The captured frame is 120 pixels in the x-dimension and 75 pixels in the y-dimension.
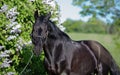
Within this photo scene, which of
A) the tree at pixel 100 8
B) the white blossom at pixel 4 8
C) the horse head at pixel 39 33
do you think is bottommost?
the tree at pixel 100 8

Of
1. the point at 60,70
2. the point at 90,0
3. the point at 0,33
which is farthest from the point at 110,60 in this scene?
the point at 90,0

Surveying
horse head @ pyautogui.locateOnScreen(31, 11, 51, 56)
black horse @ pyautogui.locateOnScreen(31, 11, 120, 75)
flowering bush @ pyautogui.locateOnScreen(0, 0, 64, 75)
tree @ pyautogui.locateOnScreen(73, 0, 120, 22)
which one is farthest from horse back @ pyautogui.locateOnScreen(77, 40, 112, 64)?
tree @ pyautogui.locateOnScreen(73, 0, 120, 22)

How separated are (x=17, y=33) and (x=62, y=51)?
3.42 ft

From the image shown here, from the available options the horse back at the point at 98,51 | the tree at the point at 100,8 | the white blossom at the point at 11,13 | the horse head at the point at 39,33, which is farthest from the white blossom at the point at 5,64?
the tree at the point at 100,8

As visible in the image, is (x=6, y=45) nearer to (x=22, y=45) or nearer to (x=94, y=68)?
(x=22, y=45)

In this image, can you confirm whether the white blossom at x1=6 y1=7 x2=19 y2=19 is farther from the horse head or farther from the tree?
the tree

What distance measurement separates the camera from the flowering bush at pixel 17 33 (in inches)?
279

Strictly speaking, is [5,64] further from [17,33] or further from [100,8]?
[100,8]

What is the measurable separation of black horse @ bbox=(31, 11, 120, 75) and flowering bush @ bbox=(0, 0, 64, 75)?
0.75 metres

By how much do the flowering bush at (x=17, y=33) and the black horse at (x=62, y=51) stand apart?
0.75m

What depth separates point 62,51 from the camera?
671 cm

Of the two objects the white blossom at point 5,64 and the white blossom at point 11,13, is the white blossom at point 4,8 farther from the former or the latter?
the white blossom at point 5,64

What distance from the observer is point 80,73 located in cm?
702

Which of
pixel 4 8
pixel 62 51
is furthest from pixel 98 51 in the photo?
pixel 4 8
